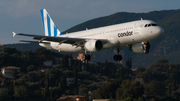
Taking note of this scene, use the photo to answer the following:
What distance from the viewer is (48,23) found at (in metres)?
73.5

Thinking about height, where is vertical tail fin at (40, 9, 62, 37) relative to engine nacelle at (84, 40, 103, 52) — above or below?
above

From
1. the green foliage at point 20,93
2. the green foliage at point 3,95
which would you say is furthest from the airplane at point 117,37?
the green foliage at point 20,93

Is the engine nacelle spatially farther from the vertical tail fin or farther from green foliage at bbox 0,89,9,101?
green foliage at bbox 0,89,9,101

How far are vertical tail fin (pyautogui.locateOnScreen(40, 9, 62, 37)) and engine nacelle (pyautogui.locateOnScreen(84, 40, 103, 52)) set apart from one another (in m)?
18.6

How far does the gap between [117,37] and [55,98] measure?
142 meters

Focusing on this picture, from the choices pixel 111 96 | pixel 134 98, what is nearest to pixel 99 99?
pixel 111 96

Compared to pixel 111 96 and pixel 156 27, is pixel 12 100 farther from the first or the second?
pixel 156 27

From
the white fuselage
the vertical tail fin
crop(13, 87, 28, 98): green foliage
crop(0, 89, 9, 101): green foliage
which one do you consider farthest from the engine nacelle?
crop(13, 87, 28, 98): green foliage

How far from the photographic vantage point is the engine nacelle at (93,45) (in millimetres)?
52328

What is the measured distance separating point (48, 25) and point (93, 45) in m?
23.6

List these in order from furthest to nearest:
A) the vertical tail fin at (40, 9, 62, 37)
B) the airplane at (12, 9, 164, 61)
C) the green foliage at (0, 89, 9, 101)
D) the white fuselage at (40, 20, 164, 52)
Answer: the green foliage at (0, 89, 9, 101) → the vertical tail fin at (40, 9, 62, 37) → the airplane at (12, 9, 164, 61) → the white fuselage at (40, 20, 164, 52)

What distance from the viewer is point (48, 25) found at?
241 feet

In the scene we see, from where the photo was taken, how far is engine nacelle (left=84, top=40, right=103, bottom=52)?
2060 inches

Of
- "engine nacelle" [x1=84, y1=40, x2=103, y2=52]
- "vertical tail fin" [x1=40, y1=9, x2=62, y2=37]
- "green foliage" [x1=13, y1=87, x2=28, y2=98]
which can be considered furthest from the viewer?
"green foliage" [x1=13, y1=87, x2=28, y2=98]
